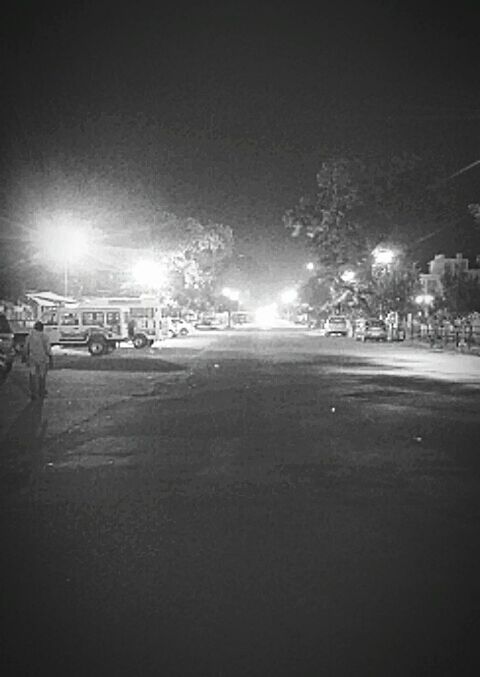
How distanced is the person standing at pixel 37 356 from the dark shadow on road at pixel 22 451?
1979 millimetres

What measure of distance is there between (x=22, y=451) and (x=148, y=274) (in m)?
50.8

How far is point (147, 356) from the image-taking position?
119ft

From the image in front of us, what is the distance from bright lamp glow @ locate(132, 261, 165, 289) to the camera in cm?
6122

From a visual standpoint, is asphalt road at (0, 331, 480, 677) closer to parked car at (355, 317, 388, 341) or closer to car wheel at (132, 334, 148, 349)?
car wheel at (132, 334, 148, 349)

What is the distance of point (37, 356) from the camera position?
17.8 metres

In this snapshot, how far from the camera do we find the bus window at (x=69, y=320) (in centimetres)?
3794

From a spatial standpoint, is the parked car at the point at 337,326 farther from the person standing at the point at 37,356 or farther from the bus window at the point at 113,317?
the person standing at the point at 37,356

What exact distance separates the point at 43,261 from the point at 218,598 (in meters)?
49.5

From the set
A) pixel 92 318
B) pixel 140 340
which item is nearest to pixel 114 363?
pixel 92 318

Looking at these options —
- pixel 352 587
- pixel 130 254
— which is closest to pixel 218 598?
pixel 352 587

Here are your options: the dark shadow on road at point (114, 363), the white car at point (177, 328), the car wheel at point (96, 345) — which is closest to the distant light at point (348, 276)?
the white car at point (177, 328)

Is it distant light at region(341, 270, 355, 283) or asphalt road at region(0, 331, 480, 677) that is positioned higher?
distant light at region(341, 270, 355, 283)

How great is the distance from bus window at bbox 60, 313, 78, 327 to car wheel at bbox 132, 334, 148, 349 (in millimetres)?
5960

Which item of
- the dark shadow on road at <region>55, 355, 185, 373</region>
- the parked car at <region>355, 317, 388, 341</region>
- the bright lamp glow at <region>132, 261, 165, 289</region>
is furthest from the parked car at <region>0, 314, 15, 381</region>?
the bright lamp glow at <region>132, 261, 165, 289</region>
